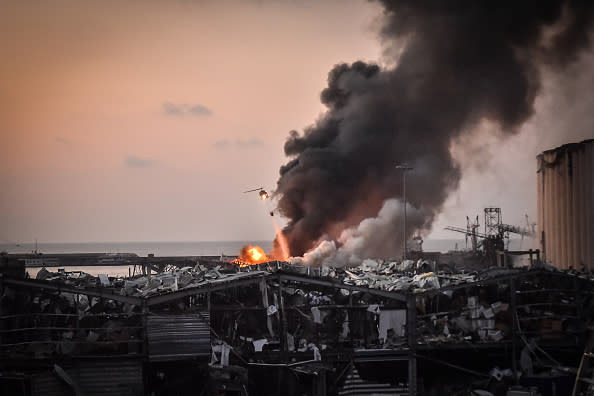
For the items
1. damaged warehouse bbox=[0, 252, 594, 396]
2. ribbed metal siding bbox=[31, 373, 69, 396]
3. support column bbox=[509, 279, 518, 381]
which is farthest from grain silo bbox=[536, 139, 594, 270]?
ribbed metal siding bbox=[31, 373, 69, 396]

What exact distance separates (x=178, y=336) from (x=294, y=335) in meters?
4.29

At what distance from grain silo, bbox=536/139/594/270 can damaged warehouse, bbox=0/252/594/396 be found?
1516cm

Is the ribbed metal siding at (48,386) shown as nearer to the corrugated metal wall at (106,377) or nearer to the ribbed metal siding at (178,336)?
the corrugated metal wall at (106,377)

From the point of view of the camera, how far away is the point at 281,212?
6756cm

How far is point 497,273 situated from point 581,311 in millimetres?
3426

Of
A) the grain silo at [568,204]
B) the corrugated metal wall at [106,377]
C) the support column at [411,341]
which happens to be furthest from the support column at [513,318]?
the grain silo at [568,204]

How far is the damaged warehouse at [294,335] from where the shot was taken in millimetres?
23359

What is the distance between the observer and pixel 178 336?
23.8 m

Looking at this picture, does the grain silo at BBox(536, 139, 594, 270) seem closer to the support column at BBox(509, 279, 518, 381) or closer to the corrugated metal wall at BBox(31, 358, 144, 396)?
the support column at BBox(509, 279, 518, 381)

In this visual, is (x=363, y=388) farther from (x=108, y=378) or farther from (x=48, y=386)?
(x=48, y=386)

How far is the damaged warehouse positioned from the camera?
2336 centimetres

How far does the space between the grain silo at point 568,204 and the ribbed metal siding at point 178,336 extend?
25281 millimetres

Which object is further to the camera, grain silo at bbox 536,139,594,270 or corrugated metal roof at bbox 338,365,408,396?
grain silo at bbox 536,139,594,270

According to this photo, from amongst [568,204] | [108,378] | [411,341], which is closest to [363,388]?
[411,341]
